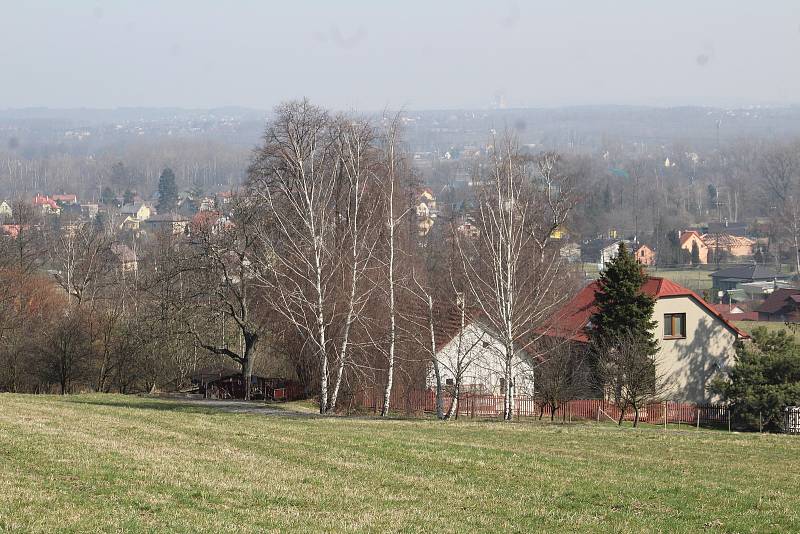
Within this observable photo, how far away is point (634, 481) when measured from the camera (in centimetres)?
1656

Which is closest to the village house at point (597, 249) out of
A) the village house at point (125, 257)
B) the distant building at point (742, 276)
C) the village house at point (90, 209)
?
the distant building at point (742, 276)

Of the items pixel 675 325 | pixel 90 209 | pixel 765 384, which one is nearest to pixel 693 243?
pixel 675 325

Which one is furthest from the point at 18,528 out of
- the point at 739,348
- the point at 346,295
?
the point at 739,348

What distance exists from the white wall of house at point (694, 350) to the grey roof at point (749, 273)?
63.3 meters

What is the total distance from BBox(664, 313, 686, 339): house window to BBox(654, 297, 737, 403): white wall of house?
17 cm

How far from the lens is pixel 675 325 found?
1844 inches

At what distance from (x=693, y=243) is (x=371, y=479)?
11797 cm

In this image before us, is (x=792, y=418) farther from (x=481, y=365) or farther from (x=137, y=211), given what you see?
(x=137, y=211)

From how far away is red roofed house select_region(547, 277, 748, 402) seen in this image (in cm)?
4634

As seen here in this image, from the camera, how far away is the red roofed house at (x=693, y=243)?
415 ft

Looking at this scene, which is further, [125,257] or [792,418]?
[125,257]

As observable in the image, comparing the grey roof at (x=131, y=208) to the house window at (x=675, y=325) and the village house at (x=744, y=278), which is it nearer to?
the village house at (x=744, y=278)

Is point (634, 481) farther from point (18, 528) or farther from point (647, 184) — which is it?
point (647, 184)

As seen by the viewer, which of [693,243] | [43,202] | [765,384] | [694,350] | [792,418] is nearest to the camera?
[792,418]
